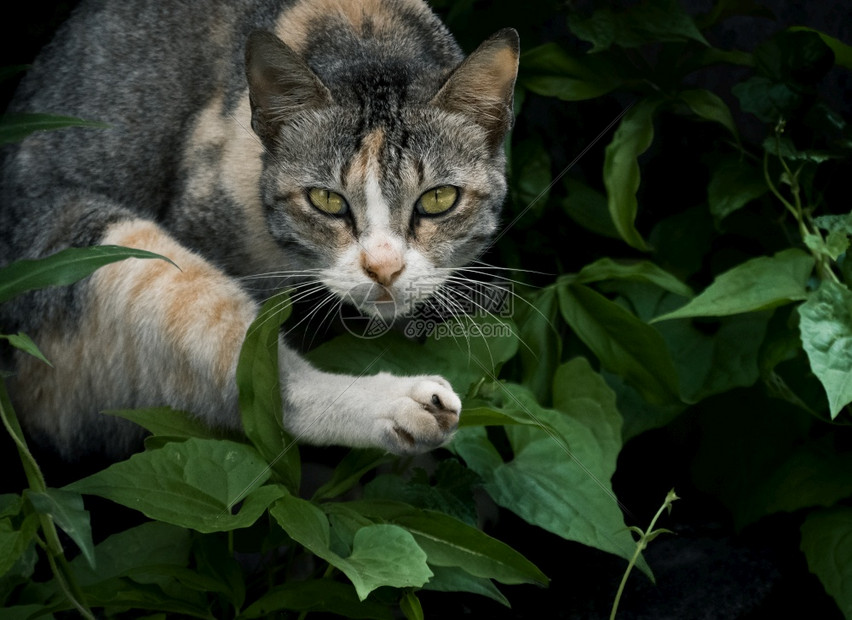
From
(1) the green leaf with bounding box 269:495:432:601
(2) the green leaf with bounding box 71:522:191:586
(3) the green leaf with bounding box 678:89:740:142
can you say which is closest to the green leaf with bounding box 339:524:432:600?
(1) the green leaf with bounding box 269:495:432:601

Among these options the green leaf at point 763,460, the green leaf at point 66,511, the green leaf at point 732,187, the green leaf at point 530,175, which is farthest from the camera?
the green leaf at point 530,175

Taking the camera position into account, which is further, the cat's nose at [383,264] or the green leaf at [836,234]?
the green leaf at [836,234]

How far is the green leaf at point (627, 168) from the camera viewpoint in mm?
1988

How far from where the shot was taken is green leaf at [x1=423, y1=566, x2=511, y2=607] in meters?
1.44

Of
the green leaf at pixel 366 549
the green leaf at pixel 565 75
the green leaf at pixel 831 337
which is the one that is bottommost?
the green leaf at pixel 366 549

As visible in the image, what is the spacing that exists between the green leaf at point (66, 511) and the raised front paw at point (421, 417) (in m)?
0.45

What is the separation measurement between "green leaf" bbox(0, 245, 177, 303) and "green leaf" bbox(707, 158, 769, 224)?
51.3 inches

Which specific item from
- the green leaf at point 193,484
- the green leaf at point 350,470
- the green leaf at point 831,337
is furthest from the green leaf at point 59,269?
the green leaf at point 831,337

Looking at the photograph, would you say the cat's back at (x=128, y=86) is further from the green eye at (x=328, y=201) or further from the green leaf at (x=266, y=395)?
the green leaf at (x=266, y=395)

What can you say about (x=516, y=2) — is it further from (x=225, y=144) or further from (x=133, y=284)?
(x=133, y=284)

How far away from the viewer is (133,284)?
5.35ft

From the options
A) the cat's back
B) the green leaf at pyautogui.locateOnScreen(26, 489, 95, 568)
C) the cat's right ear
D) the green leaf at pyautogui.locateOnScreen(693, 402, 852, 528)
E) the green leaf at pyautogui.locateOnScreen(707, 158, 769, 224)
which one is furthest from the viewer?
the green leaf at pyautogui.locateOnScreen(707, 158, 769, 224)

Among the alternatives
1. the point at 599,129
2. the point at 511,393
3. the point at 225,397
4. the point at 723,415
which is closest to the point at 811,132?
the point at 599,129

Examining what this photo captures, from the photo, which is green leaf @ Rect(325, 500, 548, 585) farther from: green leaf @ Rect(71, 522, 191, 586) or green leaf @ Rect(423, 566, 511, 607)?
green leaf @ Rect(71, 522, 191, 586)
